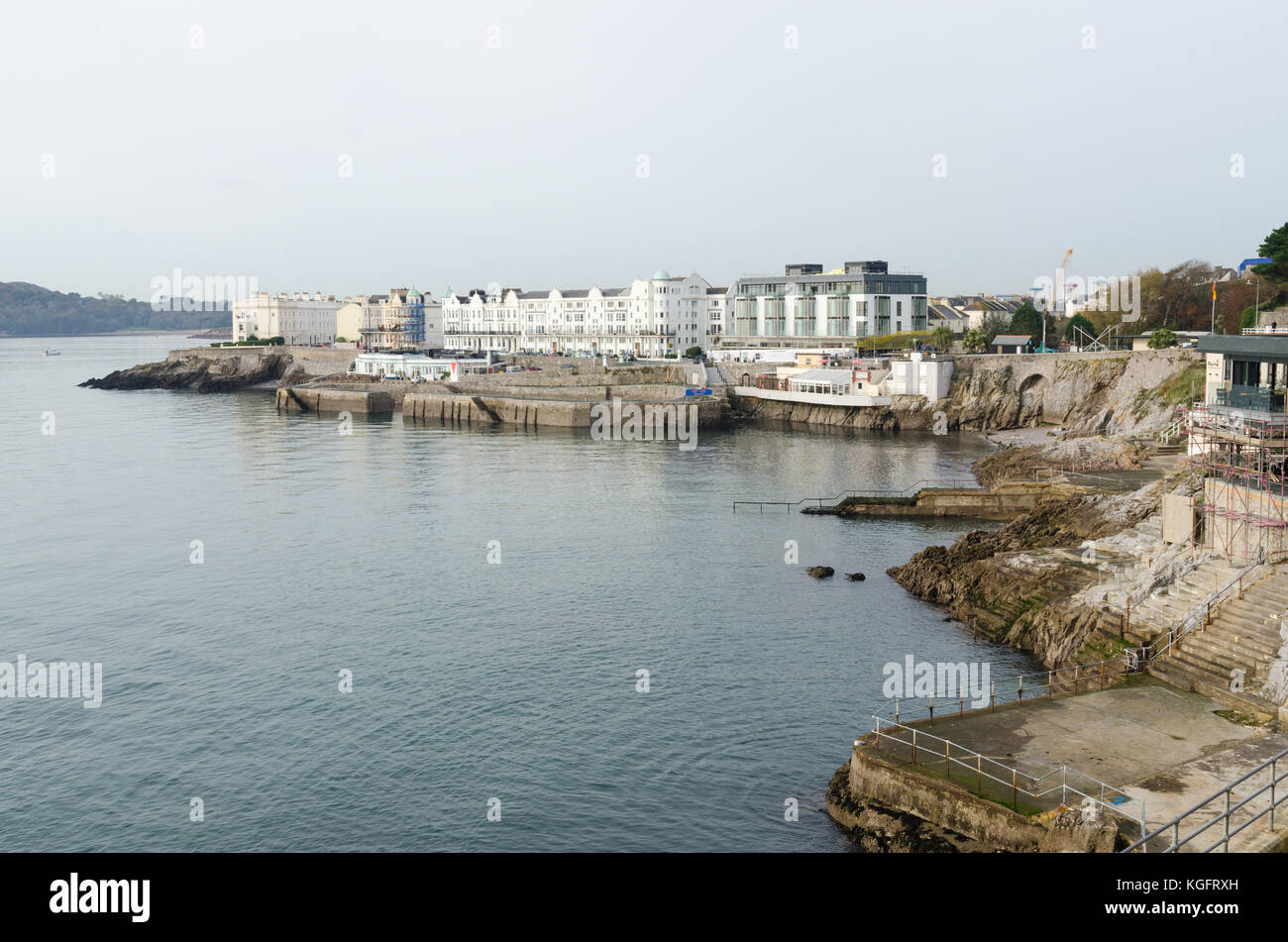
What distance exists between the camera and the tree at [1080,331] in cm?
9700

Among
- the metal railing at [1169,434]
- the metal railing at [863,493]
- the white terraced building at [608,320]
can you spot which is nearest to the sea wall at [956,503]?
the metal railing at [863,493]

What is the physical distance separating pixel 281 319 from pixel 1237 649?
16998 centimetres

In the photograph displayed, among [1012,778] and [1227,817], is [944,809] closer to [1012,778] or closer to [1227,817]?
[1012,778]

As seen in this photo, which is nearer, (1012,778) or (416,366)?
(1012,778)

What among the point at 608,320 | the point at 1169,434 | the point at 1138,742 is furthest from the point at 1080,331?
the point at 1138,742

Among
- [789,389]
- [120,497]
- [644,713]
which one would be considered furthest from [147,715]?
[789,389]

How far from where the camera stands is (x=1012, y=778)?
18984 mm

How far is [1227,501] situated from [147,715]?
27.8 metres

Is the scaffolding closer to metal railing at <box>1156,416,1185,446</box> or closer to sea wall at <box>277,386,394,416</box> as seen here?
metal railing at <box>1156,416,1185,446</box>

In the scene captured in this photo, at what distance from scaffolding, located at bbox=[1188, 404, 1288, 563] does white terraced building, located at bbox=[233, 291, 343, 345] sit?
157583 millimetres

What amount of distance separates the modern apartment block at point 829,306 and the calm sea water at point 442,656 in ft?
200

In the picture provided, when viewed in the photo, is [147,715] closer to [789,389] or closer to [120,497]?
[120,497]

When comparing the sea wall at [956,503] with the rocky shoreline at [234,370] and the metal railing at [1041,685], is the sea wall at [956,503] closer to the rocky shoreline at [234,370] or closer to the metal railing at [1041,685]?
the metal railing at [1041,685]

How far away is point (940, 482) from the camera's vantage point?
188ft
